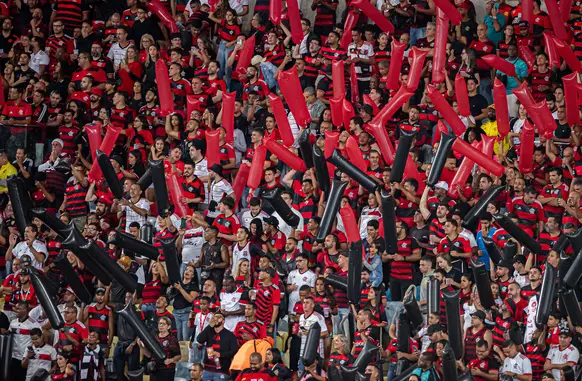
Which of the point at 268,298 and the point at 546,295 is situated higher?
the point at 546,295

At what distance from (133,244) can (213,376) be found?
6.21ft

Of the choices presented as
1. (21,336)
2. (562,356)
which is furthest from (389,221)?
(21,336)

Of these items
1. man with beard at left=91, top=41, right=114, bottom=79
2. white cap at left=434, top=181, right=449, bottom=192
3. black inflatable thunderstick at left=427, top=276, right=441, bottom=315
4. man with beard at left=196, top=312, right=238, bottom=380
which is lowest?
man with beard at left=196, top=312, right=238, bottom=380

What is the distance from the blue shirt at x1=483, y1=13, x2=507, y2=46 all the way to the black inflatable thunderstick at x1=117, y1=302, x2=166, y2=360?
21.4ft

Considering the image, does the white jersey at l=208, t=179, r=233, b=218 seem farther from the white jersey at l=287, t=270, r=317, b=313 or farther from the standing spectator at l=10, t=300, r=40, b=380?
the standing spectator at l=10, t=300, r=40, b=380

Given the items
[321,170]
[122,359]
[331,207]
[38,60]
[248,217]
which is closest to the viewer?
[331,207]

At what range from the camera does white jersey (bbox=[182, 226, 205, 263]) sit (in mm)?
15734

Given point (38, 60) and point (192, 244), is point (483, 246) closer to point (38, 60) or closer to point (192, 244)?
point (192, 244)

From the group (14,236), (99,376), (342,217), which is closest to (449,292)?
(342,217)

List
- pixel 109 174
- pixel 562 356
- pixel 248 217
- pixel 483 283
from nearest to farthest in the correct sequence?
pixel 562 356 → pixel 483 283 → pixel 248 217 → pixel 109 174

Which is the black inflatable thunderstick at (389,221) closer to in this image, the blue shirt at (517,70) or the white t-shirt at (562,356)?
the white t-shirt at (562,356)

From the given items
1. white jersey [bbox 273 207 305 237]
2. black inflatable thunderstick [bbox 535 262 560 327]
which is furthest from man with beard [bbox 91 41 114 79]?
black inflatable thunderstick [bbox 535 262 560 327]

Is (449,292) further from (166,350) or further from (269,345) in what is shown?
(166,350)

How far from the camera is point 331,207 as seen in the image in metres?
14.6
